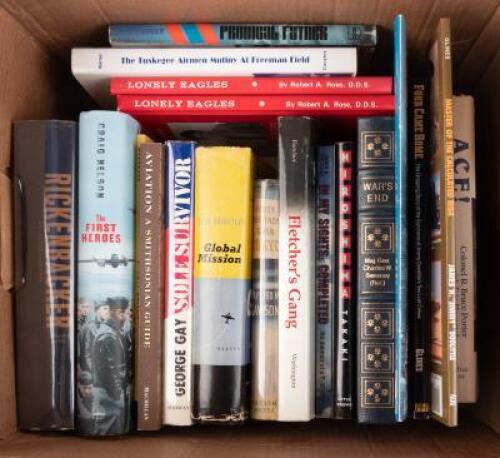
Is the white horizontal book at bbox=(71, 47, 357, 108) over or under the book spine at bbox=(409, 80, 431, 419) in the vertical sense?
over

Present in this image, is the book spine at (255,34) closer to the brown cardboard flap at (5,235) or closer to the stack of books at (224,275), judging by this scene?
the stack of books at (224,275)

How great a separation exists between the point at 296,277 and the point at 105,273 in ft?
0.63

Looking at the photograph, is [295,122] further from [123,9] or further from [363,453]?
[363,453]

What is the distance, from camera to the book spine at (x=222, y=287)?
688 millimetres

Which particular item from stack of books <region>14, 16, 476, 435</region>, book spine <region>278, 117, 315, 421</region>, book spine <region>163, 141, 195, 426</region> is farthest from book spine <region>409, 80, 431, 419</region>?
book spine <region>163, 141, 195, 426</region>

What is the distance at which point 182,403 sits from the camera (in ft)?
2.28

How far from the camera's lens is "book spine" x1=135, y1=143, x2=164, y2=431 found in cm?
69

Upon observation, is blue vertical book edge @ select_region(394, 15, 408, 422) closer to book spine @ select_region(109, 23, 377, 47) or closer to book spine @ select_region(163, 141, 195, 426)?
book spine @ select_region(109, 23, 377, 47)

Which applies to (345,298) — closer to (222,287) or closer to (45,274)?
(222,287)

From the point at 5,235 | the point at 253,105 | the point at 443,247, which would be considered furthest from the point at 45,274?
the point at 443,247

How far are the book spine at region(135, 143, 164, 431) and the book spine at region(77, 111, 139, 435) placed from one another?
0.01 meters

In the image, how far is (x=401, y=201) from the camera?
659 mm

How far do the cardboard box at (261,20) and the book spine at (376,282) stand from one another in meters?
0.05

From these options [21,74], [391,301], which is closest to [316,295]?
[391,301]
